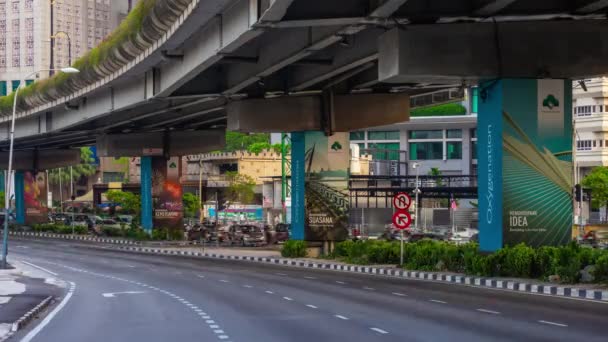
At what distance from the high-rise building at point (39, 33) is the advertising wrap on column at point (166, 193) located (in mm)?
81014

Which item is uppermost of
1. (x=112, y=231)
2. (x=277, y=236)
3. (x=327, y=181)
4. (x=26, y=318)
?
(x=327, y=181)

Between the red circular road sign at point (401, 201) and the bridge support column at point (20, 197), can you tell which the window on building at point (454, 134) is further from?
the red circular road sign at point (401, 201)

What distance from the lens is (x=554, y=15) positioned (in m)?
28.3

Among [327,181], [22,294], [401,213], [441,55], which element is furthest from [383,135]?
[22,294]

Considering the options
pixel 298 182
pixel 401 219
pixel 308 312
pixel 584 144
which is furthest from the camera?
pixel 584 144

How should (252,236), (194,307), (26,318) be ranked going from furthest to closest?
1. (252,236)
2. (194,307)
3. (26,318)

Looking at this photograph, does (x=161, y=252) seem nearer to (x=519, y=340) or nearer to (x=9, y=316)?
(x=9, y=316)

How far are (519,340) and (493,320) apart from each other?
3.46 meters

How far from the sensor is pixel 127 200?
341 feet

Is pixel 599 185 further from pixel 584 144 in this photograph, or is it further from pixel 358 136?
pixel 358 136

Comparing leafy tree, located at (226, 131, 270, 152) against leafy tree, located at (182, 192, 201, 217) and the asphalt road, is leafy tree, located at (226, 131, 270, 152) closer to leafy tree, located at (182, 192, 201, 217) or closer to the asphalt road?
leafy tree, located at (182, 192, 201, 217)

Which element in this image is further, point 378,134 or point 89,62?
point 378,134

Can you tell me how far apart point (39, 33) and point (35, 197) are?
58020 mm

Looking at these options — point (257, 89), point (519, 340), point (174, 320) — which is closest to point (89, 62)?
point (257, 89)
